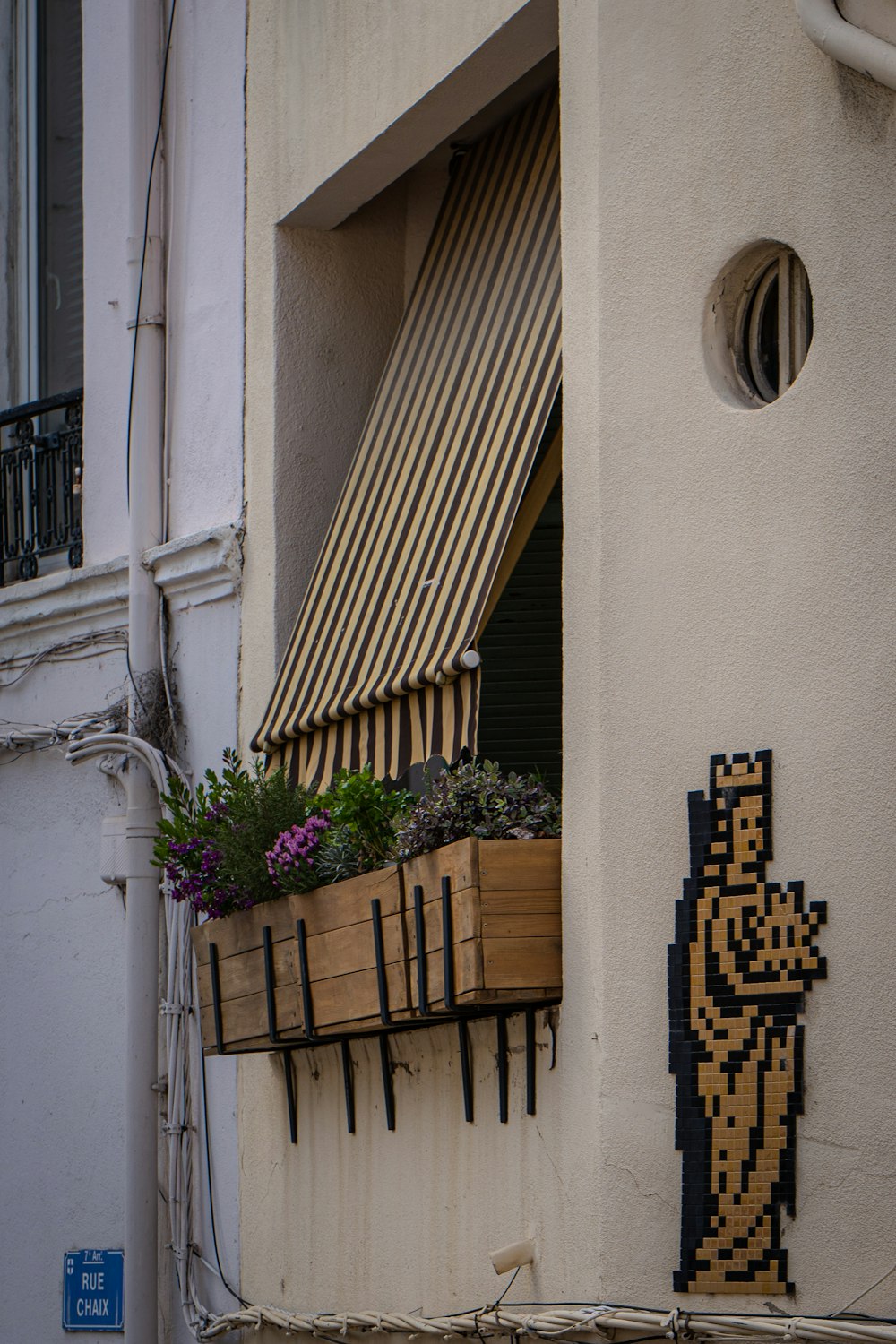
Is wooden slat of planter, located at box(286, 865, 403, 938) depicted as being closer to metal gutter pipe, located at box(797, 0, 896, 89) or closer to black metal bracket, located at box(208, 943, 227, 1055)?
black metal bracket, located at box(208, 943, 227, 1055)

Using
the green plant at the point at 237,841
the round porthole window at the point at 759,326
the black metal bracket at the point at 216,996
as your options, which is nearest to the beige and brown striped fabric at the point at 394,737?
the green plant at the point at 237,841

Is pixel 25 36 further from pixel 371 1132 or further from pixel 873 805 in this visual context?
pixel 873 805

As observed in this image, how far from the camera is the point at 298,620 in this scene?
803cm

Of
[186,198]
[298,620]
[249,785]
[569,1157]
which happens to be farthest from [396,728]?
[186,198]

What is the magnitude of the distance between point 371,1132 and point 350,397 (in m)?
3.16

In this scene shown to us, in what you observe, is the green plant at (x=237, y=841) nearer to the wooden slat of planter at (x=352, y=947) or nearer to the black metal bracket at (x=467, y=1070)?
the wooden slat of planter at (x=352, y=947)

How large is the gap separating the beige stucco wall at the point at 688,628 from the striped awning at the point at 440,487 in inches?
26.8

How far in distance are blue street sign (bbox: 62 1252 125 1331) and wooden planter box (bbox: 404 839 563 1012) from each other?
332 cm

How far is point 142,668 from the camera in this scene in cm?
884

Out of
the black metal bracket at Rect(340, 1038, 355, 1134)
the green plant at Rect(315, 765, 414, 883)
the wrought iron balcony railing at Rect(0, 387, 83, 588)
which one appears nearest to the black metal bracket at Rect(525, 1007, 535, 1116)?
the green plant at Rect(315, 765, 414, 883)

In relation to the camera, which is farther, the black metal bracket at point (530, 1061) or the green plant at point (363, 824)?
the green plant at point (363, 824)

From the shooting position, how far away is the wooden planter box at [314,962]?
6371mm

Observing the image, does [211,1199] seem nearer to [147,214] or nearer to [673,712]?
[673,712]

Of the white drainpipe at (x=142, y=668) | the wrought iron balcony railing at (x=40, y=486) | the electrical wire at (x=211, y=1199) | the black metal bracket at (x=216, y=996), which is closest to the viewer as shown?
the black metal bracket at (x=216, y=996)
